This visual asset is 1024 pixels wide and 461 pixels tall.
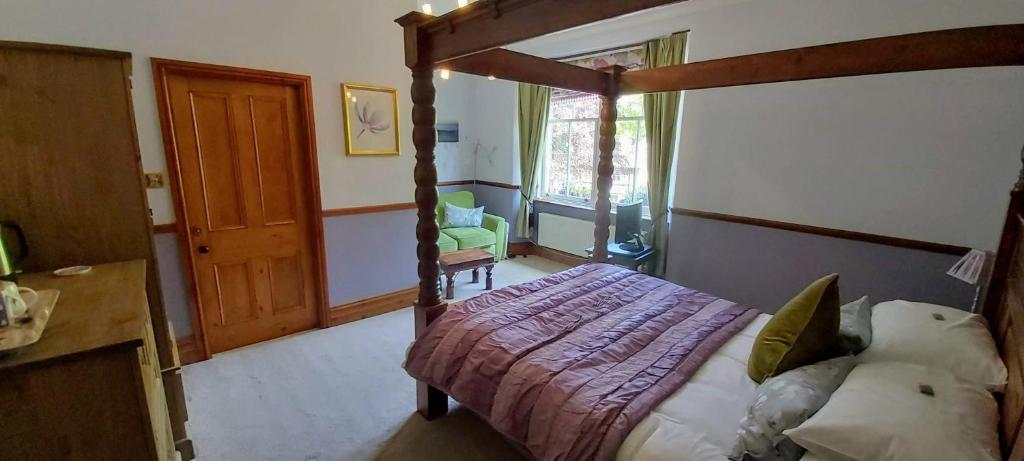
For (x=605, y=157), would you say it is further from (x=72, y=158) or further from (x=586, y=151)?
(x=72, y=158)

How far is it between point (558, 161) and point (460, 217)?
1.43 meters

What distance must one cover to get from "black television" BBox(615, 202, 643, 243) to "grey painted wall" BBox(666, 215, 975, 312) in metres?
0.33

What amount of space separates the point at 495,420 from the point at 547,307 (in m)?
0.71

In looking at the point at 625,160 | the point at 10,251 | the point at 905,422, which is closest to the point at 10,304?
the point at 10,251

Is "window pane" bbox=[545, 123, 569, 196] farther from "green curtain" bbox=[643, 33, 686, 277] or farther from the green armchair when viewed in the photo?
"green curtain" bbox=[643, 33, 686, 277]

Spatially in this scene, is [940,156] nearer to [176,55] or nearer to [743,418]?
[743,418]

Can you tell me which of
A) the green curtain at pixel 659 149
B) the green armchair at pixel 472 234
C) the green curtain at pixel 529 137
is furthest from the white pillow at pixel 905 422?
the green curtain at pixel 529 137

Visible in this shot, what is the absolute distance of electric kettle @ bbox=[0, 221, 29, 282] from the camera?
1.31 m

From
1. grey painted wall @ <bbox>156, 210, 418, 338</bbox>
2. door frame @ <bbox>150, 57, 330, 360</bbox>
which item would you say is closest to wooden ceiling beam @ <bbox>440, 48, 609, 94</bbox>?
door frame @ <bbox>150, 57, 330, 360</bbox>

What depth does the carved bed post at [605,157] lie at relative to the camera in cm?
304

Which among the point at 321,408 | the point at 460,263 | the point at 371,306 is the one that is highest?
the point at 460,263

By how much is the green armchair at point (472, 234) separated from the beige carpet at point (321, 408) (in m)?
1.67

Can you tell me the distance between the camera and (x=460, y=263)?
13.2ft

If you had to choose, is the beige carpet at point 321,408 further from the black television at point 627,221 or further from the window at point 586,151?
the window at point 586,151
